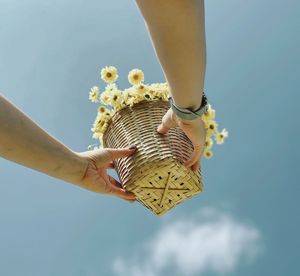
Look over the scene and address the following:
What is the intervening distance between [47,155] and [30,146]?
87 mm

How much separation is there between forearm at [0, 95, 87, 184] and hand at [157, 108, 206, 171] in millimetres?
367

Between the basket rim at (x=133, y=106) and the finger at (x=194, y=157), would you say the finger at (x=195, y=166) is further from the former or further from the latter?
the basket rim at (x=133, y=106)

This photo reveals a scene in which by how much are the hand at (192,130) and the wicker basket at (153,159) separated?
0.09 feet

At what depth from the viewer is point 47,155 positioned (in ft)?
4.38

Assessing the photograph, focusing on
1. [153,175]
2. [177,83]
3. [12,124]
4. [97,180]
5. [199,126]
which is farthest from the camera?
[153,175]

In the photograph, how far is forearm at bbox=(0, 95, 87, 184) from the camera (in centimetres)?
117

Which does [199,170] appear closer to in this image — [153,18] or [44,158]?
[44,158]

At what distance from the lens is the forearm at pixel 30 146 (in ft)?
3.83

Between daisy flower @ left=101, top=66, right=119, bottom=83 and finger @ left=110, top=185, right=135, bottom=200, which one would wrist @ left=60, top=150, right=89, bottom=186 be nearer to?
finger @ left=110, top=185, right=135, bottom=200

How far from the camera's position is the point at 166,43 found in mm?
934

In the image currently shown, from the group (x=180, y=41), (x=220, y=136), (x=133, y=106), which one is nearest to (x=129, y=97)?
(x=133, y=106)

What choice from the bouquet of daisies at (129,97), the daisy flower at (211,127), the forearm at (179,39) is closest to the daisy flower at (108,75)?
the bouquet of daisies at (129,97)

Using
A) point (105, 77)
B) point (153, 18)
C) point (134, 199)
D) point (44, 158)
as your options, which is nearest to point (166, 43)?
point (153, 18)

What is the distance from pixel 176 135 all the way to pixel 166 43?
98cm
